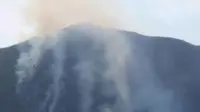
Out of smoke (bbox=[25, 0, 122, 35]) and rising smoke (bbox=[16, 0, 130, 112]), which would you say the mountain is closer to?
rising smoke (bbox=[16, 0, 130, 112])

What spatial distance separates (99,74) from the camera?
101 centimetres

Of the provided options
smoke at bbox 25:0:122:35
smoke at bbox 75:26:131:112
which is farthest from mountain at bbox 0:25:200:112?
smoke at bbox 25:0:122:35

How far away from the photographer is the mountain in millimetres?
967

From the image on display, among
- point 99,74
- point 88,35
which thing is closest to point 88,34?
point 88,35

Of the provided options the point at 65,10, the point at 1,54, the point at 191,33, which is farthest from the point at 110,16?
the point at 1,54

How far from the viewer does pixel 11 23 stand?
1.23 m

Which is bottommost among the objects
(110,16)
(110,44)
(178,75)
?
(178,75)

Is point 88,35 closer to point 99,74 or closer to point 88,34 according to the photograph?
point 88,34

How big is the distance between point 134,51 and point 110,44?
Result: 6 centimetres

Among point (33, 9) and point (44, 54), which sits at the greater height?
point (33, 9)

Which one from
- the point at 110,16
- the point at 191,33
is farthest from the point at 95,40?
the point at 191,33

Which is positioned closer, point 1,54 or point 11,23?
point 1,54

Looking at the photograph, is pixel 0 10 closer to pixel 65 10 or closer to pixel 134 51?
pixel 65 10

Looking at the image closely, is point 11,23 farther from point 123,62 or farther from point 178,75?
point 178,75
